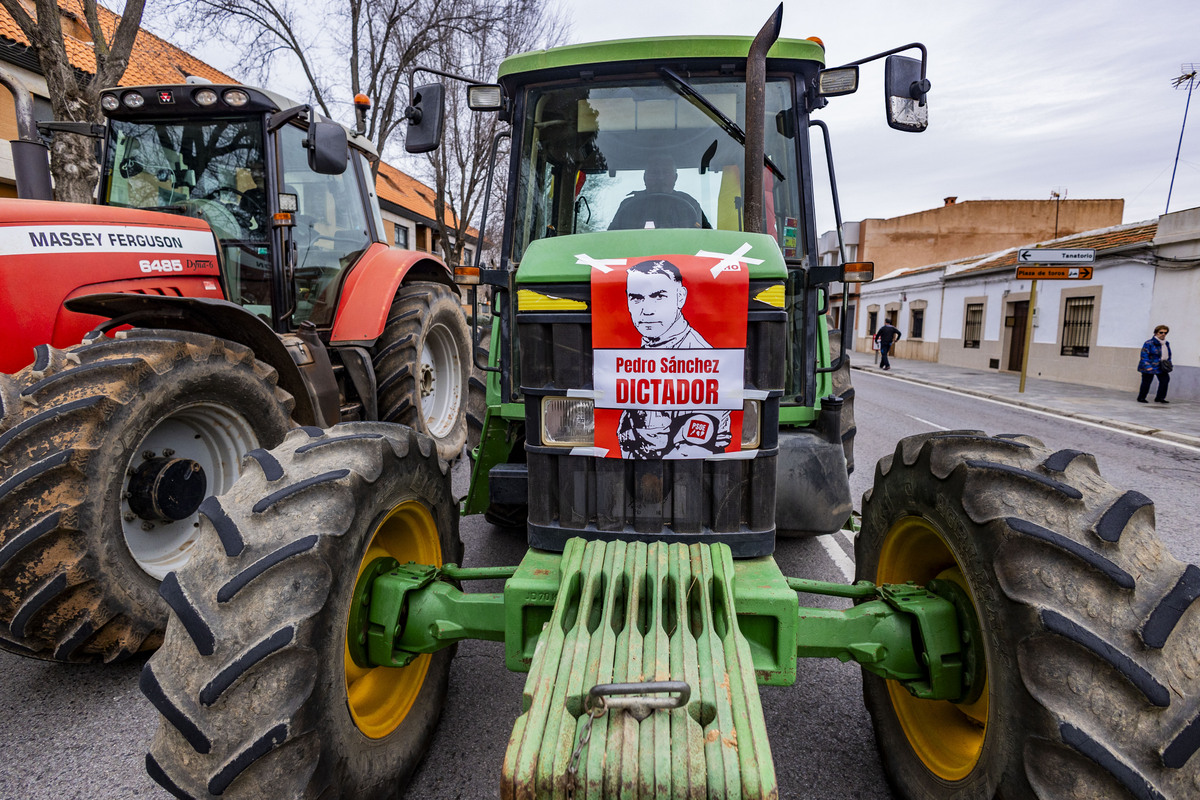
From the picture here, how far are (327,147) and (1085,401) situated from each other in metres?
15.4

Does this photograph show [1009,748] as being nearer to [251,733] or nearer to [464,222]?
[251,733]

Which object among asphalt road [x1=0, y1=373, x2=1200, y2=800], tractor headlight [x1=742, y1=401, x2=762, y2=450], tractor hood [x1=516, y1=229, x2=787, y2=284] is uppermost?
tractor hood [x1=516, y1=229, x2=787, y2=284]

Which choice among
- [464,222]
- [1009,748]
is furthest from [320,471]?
[464,222]

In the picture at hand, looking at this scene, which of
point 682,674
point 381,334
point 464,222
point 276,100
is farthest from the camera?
point 464,222

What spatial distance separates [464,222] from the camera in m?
22.3

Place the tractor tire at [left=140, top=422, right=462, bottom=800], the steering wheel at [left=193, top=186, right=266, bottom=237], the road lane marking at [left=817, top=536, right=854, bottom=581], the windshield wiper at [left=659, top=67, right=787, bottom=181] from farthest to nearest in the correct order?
1. the steering wheel at [left=193, top=186, right=266, bottom=237]
2. the road lane marking at [left=817, top=536, right=854, bottom=581]
3. the windshield wiper at [left=659, top=67, right=787, bottom=181]
4. the tractor tire at [left=140, top=422, right=462, bottom=800]

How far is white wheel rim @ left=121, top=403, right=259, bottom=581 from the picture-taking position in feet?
9.39

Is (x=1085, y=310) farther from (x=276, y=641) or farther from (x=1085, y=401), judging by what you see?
(x=276, y=641)

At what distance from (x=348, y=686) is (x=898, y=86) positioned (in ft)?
10.7

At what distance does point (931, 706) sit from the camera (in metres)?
2.18

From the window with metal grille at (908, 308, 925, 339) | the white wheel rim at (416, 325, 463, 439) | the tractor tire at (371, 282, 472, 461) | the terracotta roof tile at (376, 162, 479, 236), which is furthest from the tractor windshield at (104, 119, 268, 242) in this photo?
the window with metal grille at (908, 308, 925, 339)

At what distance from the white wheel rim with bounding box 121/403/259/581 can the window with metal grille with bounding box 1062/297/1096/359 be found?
20.0 metres

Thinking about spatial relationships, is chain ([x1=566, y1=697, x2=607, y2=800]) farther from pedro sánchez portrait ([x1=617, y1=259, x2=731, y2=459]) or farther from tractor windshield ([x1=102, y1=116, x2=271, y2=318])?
tractor windshield ([x1=102, y1=116, x2=271, y2=318])

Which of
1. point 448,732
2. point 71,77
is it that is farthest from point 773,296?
point 71,77
